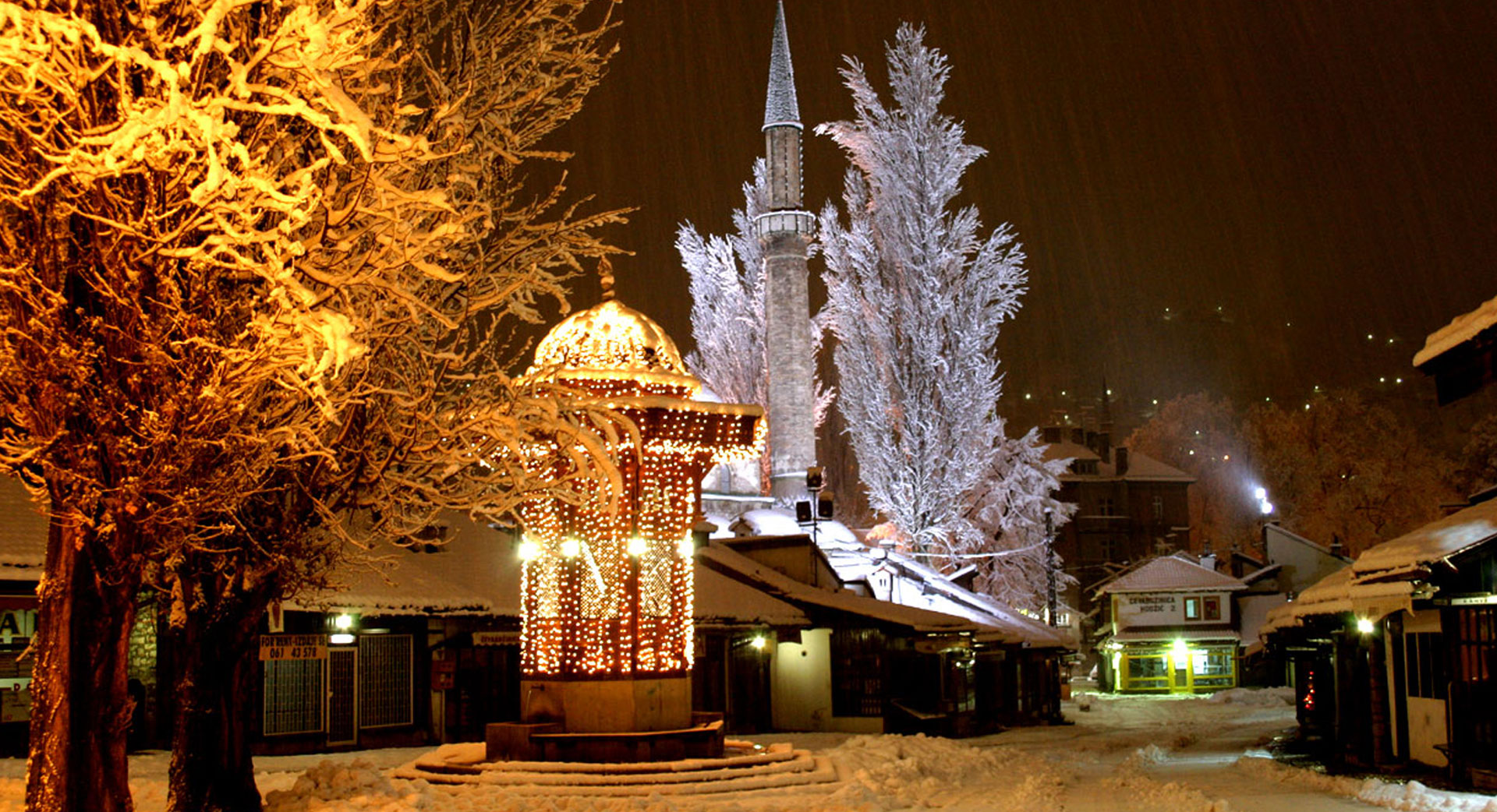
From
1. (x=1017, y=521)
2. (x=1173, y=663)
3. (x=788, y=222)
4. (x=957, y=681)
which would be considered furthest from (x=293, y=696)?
(x=1173, y=663)

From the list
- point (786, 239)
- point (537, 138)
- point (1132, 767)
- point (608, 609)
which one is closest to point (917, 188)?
point (786, 239)

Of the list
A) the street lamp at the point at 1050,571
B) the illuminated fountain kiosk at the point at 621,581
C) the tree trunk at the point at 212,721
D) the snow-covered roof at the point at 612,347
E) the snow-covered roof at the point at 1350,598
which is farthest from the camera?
the street lamp at the point at 1050,571

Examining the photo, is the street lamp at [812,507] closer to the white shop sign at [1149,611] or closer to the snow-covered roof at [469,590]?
the snow-covered roof at [469,590]

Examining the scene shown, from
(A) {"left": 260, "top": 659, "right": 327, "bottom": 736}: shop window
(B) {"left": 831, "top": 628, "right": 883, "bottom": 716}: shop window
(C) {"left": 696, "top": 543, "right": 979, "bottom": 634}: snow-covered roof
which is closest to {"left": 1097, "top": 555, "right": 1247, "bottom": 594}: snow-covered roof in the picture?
(C) {"left": 696, "top": 543, "right": 979, "bottom": 634}: snow-covered roof

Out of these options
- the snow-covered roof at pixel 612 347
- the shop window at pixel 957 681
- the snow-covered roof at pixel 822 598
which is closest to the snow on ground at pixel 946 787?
the snow-covered roof at pixel 822 598

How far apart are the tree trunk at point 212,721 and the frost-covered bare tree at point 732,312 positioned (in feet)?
153

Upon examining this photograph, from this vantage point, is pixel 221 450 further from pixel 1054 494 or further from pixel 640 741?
pixel 1054 494

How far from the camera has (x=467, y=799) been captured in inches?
522

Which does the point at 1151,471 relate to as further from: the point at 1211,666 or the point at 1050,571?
the point at 1050,571

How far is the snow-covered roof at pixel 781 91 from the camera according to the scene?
6041 cm

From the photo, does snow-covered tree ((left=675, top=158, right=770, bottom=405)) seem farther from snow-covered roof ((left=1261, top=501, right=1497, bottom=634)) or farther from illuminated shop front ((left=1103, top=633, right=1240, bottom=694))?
snow-covered roof ((left=1261, top=501, right=1497, bottom=634))

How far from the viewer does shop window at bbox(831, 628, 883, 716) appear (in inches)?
1187

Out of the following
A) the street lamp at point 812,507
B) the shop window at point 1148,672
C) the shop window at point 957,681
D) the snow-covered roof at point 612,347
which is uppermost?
the snow-covered roof at point 612,347

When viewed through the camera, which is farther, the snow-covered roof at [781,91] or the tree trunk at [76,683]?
the snow-covered roof at [781,91]
